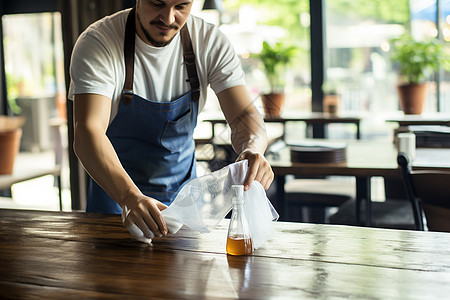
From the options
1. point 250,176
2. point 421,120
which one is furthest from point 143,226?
point 421,120

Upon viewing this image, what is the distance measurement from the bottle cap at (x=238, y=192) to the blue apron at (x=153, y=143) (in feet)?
2.32

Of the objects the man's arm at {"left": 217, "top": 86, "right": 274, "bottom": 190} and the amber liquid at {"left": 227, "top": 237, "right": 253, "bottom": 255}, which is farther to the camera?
the man's arm at {"left": 217, "top": 86, "right": 274, "bottom": 190}

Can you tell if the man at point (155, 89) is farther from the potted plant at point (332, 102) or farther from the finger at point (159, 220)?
the potted plant at point (332, 102)

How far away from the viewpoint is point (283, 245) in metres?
1.43

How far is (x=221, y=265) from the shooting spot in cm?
130

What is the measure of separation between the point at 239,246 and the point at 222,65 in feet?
2.85

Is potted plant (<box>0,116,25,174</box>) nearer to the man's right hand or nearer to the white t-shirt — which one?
the white t-shirt

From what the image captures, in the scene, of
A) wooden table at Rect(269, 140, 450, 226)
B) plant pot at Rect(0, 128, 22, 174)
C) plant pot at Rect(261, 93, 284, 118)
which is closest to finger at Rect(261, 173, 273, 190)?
wooden table at Rect(269, 140, 450, 226)

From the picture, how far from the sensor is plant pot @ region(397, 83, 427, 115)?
15.8ft

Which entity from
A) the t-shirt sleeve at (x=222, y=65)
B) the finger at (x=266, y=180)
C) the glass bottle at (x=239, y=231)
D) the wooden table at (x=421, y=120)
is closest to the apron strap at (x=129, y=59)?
the t-shirt sleeve at (x=222, y=65)

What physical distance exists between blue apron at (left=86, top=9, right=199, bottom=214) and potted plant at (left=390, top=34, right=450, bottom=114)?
319cm

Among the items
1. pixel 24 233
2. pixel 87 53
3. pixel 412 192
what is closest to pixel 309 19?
pixel 412 192

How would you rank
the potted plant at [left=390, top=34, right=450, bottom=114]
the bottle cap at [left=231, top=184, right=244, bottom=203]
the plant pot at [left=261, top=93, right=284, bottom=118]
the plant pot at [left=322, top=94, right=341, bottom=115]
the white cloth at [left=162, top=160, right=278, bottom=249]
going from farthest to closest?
the plant pot at [left=261, top=93, right=284, bottom=118] < the plant pot at [left=322, top=94, right=341, bottom=115] < the potted plant at [left=390, top=34, right=450, bottom=114] < the white cloth at [left=162, top=160, right=278, bottom=249] < the bottle cap at [left=231, top=184, right=244, bottom=203]

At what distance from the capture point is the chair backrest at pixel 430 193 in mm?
2176
